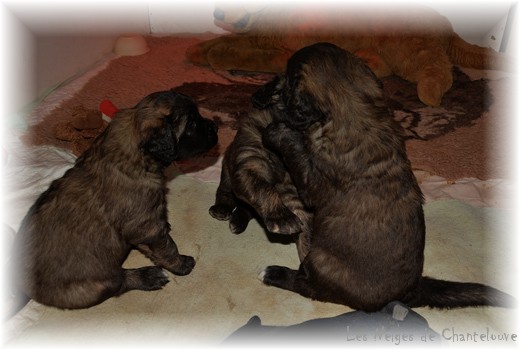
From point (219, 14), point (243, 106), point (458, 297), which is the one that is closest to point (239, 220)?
point (458, 297)

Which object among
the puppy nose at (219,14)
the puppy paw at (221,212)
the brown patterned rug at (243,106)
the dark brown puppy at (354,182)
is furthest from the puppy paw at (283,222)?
the puppy nose at (219,14)

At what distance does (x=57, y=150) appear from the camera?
14.0 ft

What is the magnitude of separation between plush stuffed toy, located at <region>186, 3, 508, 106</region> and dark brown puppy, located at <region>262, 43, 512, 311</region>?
8.83ft

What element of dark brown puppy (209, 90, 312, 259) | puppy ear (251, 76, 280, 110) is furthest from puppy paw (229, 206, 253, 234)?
puppy ear (251, 76, 280, 110)

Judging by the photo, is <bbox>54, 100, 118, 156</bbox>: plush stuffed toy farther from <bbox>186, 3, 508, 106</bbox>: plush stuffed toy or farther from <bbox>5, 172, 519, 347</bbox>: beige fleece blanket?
<bbox>186, 3, 508, 106</bbox>: plush stuffed toy

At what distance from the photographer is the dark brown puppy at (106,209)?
2750 millimetres

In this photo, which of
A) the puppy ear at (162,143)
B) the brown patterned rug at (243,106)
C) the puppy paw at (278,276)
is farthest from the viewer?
the brown patterned rug at (243,106)

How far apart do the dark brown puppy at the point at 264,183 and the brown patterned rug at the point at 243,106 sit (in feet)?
3.79

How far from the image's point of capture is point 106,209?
9.32 feet

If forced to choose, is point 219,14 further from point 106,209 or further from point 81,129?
point 106,209

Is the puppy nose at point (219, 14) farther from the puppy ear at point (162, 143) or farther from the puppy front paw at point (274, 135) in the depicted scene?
the puppy ear at point (162, 143)

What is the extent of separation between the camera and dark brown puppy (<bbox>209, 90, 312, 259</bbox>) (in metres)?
3.06

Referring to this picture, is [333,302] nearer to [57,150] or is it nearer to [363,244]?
[363,244]

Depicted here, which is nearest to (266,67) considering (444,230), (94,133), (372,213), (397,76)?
(397,76)
